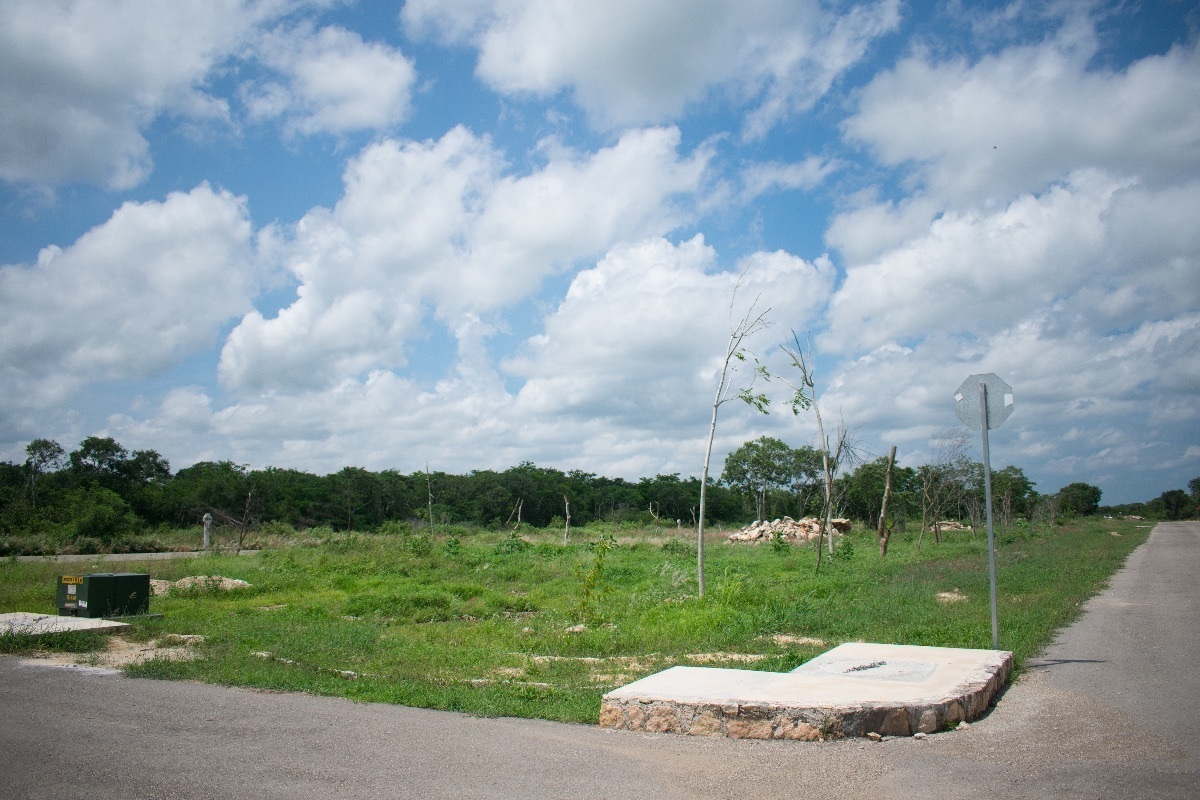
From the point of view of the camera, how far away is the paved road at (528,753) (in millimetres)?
4891

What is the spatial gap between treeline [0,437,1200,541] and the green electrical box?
17144 mm

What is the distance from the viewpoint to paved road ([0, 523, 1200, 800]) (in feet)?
16.0

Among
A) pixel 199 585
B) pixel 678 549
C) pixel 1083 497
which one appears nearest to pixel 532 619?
pixel 199 585

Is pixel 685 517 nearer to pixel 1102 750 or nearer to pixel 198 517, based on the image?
pixel 198 517

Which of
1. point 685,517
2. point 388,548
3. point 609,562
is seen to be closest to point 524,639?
point 609,562

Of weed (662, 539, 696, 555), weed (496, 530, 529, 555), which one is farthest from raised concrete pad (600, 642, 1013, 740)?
weed (662, 539, 696, 555)

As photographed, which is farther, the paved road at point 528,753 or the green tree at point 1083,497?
the green tree at point 1083,497

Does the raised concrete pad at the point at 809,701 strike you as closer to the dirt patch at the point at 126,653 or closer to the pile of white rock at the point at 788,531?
the dirt patch at the point at 126,653

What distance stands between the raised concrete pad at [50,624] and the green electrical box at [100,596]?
19.6 inches

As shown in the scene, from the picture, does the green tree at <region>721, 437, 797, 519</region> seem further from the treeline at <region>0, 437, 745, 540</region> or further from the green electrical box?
the green electrical box

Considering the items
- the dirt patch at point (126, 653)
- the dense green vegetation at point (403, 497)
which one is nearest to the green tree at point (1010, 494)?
the dense green vegetation at point (403, 497)

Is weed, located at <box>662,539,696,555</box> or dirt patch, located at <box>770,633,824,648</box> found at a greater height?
dirt patch, located at <box>770,633,824,648</box>

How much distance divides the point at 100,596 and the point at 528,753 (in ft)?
→ 35.4

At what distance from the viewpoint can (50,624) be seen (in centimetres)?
1155
